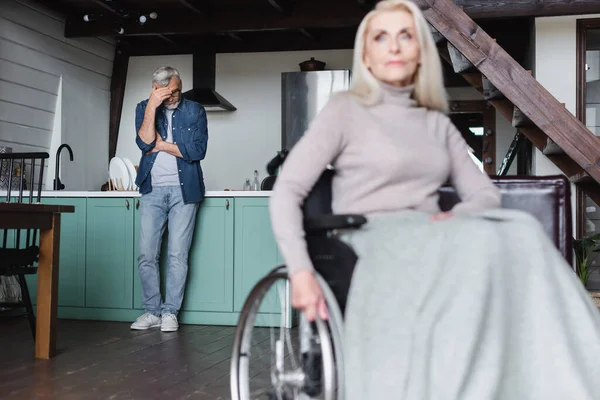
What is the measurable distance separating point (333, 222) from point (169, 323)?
276 centimetres

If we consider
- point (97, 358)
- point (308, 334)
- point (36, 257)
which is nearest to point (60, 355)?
point (97, 358)

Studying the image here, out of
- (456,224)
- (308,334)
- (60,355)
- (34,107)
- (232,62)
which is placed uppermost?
(232,62)

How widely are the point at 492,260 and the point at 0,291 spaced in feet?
14.2

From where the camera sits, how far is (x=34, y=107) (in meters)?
5.91

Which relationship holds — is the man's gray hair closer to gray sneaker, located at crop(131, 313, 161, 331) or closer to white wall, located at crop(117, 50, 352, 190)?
gray sneaker, located at crop(131, 313, 161, 331)

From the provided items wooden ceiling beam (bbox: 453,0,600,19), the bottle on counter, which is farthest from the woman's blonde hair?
the bottle on counter

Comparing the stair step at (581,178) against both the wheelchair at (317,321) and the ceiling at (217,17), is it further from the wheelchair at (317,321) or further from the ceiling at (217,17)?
the wheelchair at (317,321)

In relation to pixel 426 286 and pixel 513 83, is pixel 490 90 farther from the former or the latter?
pixel 426 286

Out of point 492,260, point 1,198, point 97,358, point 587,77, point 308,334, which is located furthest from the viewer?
point 587,77

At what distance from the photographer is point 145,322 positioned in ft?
13.6

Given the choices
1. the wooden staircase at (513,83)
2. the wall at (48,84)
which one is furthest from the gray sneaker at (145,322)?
the wooden staircase at (513,83)

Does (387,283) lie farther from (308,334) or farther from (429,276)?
(308,334)

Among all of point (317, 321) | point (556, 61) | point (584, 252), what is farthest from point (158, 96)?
point (556, 61)

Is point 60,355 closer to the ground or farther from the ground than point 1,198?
closer to the ground
